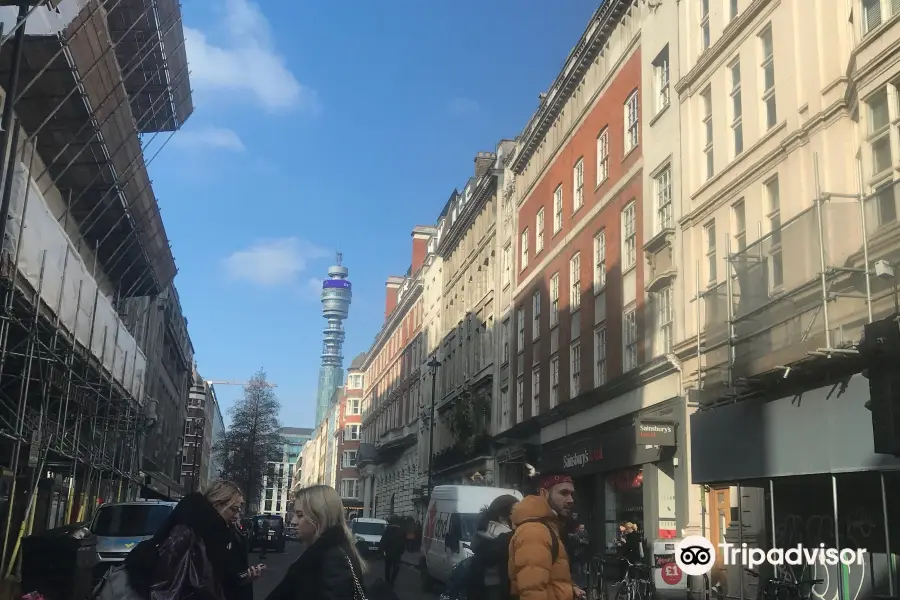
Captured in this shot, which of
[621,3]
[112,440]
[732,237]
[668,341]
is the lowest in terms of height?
[112,440]

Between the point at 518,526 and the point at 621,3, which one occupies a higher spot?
the point at 621,3

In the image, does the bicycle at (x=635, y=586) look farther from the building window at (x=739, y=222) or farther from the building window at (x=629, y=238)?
the building window at (x=629, y=238)

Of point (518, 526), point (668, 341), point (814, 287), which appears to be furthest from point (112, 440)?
point (518, 526)

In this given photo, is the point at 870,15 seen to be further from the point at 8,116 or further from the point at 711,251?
the point at 8,116

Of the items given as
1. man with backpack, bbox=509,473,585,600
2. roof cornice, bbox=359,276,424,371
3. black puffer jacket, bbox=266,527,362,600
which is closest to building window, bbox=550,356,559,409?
man with backpack, bbox=509,473,585,600

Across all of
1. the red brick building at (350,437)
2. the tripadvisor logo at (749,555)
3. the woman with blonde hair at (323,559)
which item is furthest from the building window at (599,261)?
the red brick building at (350,437)

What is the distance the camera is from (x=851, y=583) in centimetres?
1305

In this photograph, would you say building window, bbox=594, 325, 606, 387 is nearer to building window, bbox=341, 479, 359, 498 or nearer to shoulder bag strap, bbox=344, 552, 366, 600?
shoulder bag strap, bbox=344, 552, 366, 600

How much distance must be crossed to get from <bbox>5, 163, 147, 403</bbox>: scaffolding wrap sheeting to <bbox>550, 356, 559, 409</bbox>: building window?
14.9 m

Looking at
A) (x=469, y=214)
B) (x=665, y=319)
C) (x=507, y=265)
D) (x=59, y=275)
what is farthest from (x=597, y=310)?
(x=469, y=214)

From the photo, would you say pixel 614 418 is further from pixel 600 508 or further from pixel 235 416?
pixel 235 416

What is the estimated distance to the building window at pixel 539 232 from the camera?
3503 centimetres

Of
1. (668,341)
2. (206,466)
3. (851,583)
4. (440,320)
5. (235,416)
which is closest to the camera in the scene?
(851,583)

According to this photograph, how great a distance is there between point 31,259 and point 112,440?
15.2 meters
